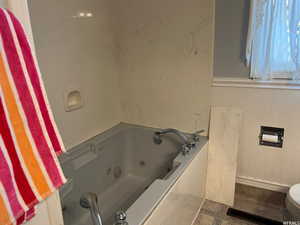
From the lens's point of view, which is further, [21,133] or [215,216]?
[215,216]

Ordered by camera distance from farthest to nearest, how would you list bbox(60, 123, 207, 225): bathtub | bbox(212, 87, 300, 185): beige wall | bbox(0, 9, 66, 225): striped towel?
bbox(212, 87, 300, 185): beige wall, bbox(60, 123, 207, 225): bathtub, bbox(0, 9, 66, 225): striped towel

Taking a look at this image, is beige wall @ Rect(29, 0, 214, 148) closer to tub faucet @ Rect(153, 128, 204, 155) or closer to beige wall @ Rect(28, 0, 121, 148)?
beige wall @ Rect(28, 0, 121, 148)

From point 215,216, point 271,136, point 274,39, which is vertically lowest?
point 215,216

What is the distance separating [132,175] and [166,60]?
45.0 inches

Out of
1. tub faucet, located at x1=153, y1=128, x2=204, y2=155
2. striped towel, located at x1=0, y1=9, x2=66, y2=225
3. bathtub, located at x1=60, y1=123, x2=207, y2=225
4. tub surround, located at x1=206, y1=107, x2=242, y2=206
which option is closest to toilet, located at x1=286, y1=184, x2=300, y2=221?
tub surround, located at x1=206, y1=107, x2=242, y2=206

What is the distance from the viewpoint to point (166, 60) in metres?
1.98

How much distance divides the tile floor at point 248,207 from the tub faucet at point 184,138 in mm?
589

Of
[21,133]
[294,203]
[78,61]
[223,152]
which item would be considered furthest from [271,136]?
[21,133]

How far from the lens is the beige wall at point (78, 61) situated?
1500 millimetres

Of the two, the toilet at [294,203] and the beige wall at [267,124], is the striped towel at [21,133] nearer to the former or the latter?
the toilet at [294,203]

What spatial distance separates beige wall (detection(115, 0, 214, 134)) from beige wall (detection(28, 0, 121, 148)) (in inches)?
6.2

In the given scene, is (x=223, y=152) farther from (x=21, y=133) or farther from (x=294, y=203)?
(x=21, y=133)

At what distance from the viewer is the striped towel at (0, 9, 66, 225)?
0.46 meters

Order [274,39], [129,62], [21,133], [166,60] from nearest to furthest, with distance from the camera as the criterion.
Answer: [21,133] → [274,39] → [166,60] → [129,62]
